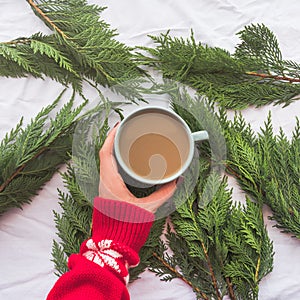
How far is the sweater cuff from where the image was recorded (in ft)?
2.19

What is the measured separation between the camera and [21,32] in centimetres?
80

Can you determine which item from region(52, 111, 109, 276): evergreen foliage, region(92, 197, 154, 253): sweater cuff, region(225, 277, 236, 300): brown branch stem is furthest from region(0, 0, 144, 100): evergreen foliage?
region(225, 277, 236, 300): brown branch stem

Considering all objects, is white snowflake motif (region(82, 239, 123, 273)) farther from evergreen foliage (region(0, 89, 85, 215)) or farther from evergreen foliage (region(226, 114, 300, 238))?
evergreen foliage (region(226, 114, 300, 238))

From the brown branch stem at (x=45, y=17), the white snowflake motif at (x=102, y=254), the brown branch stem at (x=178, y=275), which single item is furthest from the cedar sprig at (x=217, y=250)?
the brown branch stem at (x=45, y=17)

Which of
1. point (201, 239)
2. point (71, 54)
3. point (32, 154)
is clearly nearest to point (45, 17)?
point (71, 54)

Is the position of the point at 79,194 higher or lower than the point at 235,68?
lower

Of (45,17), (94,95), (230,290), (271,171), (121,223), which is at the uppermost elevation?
(45,17)

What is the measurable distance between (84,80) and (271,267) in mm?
486

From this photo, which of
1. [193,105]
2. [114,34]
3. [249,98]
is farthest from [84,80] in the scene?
[249,98]

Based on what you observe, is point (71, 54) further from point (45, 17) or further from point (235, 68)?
point (235, 68)

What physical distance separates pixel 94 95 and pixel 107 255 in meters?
0.31

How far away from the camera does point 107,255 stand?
0.64 metres

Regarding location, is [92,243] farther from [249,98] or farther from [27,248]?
[249,98]

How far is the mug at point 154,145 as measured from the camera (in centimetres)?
68
